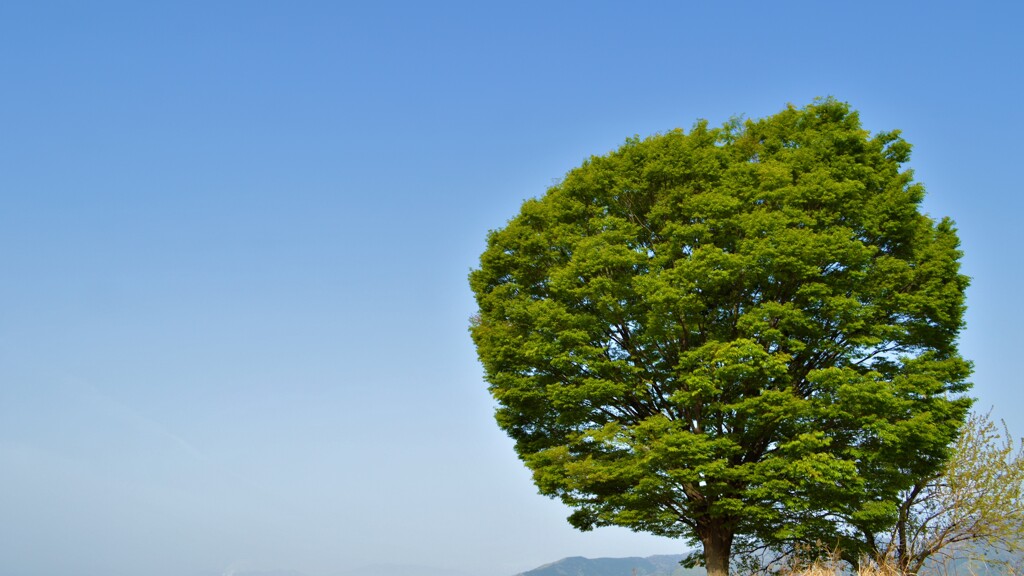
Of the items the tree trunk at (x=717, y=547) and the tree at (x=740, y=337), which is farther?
the tree trunk at (x=717, y=547)

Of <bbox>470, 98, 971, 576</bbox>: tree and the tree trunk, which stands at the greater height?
<bbox>470, 98, 971, 576</bbox>: tree

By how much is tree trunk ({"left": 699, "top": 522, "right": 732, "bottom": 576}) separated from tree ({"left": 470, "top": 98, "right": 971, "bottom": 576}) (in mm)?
52

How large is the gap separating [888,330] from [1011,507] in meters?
10.1

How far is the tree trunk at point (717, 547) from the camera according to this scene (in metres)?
20.5

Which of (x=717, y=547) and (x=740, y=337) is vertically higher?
(x=740, y=337)

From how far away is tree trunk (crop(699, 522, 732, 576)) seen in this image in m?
20.5

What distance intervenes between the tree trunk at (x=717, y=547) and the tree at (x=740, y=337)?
52mm

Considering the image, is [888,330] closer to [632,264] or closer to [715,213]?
[715,213]

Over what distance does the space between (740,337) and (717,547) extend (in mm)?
6103

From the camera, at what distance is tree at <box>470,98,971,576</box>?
719 inches

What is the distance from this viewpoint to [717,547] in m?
20.6

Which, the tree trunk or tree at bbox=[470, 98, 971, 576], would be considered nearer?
tree at bbox=[470, 98, 971, 576]

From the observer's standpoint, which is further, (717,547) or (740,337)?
(717,547)

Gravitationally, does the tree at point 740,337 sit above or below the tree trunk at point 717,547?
above
